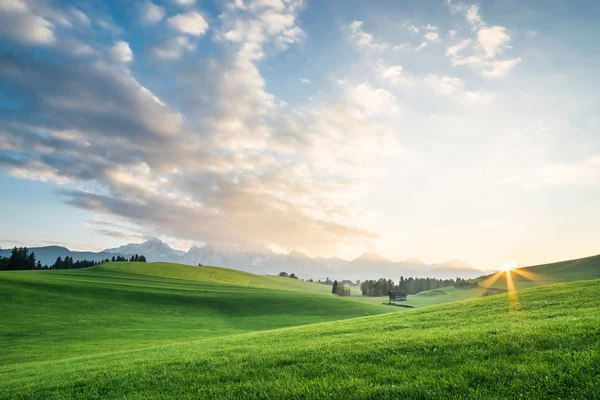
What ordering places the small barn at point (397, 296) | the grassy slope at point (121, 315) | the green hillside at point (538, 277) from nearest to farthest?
1. the grassy slope at point (121, 315)
2. the green hillside at point (538, 277)
3. the small barn at point (397, 296)

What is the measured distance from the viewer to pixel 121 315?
69.9 meters

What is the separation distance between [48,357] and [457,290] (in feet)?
581

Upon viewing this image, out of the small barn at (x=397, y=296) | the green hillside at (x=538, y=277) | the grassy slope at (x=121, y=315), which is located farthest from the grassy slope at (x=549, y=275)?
the grassy slope at (x=121, y=315)

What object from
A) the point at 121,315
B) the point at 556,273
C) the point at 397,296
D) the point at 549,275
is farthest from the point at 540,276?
the point at 121,315

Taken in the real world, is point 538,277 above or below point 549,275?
below

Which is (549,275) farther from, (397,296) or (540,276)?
(397,296)

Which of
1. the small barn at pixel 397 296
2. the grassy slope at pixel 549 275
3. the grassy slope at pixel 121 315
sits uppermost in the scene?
the grassy slope at pixel 549 275

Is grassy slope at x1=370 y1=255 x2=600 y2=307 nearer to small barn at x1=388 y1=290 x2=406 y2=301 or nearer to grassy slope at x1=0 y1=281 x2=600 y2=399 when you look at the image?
small barn at x1=388 y1=290 x2=406 y2=301

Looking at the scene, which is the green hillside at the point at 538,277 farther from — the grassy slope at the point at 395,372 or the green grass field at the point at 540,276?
the grassy slope at the point at 395,372

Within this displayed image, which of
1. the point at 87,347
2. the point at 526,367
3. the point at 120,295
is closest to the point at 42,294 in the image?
the point at 120,295

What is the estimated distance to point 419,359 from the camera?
10555 mm

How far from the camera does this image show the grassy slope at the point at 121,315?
45.5 meters

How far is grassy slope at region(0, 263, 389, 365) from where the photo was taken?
4552cm

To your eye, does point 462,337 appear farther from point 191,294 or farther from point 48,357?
point 191,294
